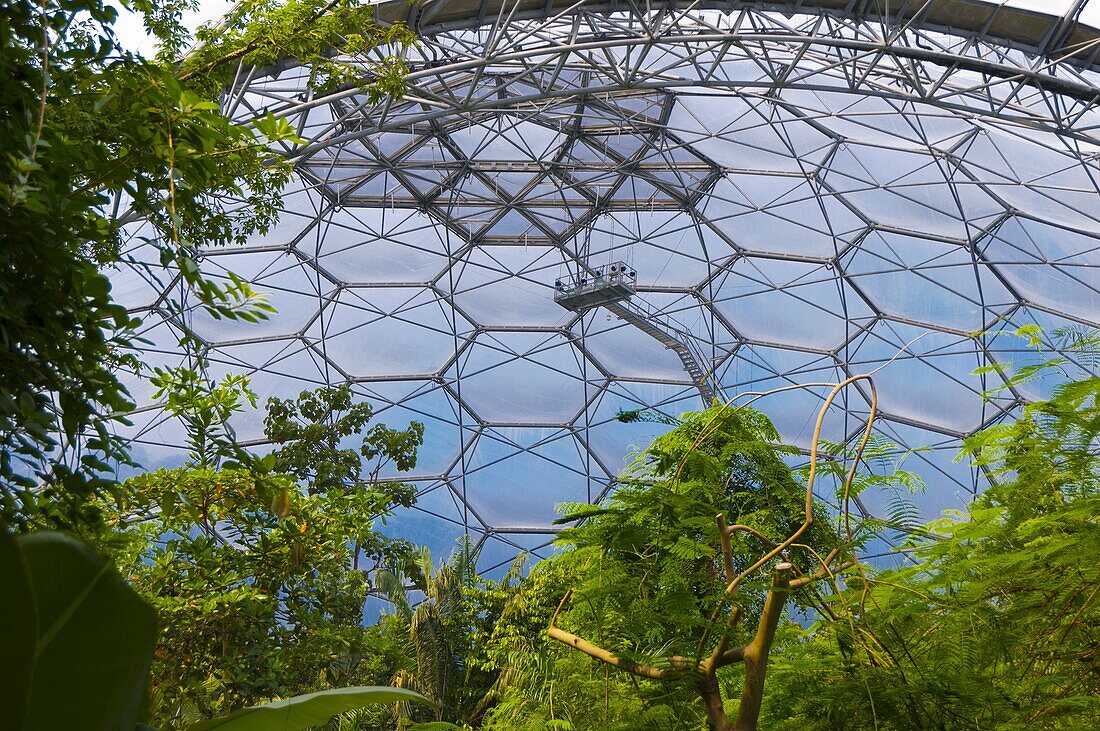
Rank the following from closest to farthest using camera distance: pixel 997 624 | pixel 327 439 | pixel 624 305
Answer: pixel 997 624, pixel 327 439, pixel 624 305

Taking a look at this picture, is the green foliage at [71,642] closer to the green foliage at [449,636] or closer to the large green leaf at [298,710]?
the large green leaf at [298,710]

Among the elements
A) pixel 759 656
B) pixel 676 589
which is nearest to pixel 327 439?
pixel 676 589

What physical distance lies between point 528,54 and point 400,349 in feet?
49.6

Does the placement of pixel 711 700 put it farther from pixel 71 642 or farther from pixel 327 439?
pixel 327 439

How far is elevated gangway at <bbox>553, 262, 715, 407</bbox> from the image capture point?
25.2 meters

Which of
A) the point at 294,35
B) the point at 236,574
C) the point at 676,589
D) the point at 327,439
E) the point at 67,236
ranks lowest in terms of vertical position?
the point at 676,589

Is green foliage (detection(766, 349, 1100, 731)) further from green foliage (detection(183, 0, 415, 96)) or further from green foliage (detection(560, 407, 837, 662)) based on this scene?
green foliage (detection(183, 0, 415, 96))

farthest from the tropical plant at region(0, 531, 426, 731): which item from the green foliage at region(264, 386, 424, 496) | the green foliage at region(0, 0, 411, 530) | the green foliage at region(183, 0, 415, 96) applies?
the green foliage at region(264, 386, 424, 496)

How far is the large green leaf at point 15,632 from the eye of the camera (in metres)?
1.51

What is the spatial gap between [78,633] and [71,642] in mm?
19

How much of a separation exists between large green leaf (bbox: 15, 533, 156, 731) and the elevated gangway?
22.0 m

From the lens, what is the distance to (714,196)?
92.0 feet

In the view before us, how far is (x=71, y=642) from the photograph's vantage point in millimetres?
1668

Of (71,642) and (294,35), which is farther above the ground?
(294,35)
